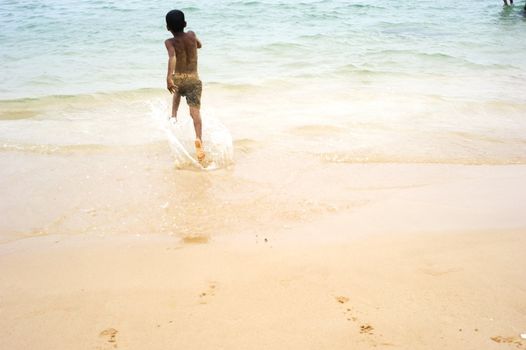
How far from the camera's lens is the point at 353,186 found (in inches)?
167

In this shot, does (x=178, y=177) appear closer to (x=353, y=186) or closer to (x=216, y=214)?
(x=216, y=214)

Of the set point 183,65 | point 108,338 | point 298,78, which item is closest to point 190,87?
point 183,65

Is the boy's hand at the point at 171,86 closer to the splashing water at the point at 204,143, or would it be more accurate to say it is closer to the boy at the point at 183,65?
the boy at the point at 183,65

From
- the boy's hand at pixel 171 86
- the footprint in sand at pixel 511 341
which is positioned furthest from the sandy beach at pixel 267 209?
the boy's hand at pixel 171 86

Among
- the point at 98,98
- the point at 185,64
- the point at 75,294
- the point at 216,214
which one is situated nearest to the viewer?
the point at 75,294

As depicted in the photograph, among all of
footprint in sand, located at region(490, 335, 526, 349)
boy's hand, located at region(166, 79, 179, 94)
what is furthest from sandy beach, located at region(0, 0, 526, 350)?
boy's hand, located at region(166, 79, 179, 94)

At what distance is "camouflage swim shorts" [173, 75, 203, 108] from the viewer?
196 inches

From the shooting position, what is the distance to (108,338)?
238cm

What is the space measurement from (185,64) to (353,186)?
A: 213 centimetres

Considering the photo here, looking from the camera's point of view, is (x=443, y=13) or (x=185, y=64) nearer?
(x=185, y=64)

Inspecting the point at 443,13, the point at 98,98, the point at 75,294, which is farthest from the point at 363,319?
the point at 443,13

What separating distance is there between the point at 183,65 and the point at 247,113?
2.15 meters

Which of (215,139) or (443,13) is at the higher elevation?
(443,13)

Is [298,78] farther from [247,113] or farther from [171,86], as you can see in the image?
[171,86]
